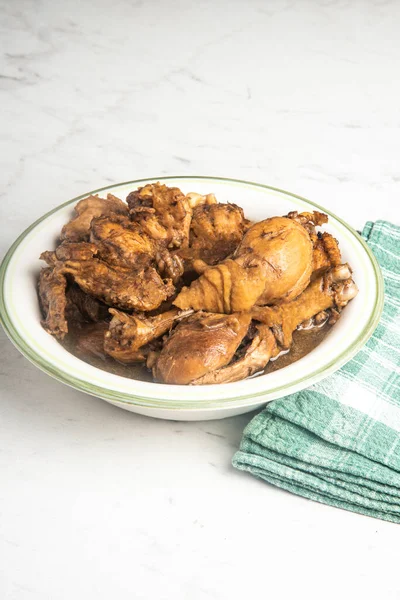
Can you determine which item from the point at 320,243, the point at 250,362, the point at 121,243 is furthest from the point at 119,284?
the point at 320,243

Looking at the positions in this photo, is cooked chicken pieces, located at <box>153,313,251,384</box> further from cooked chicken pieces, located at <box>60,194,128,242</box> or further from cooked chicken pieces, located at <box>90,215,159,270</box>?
cooked chicken pieces, located at <box>60,194,128,242</box>

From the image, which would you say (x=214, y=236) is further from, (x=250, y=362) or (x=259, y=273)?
(x=250, y=362)

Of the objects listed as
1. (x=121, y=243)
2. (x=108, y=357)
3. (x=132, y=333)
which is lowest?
(x=108, y=357)

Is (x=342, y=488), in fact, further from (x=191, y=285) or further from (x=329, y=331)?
(x=191, y=285)

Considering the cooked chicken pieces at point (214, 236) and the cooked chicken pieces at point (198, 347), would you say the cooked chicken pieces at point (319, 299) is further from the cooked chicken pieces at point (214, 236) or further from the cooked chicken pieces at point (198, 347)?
the cooked chicken pieces at point (214, 236)

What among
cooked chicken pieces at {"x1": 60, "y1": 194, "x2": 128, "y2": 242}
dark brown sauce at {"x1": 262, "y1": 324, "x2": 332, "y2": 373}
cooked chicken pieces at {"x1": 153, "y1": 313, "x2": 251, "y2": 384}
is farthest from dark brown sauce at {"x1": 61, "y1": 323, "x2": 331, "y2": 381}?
cooked chicken pieces at {"x1": 60, "y1": 194, "x2": 128, "y2": 242}
